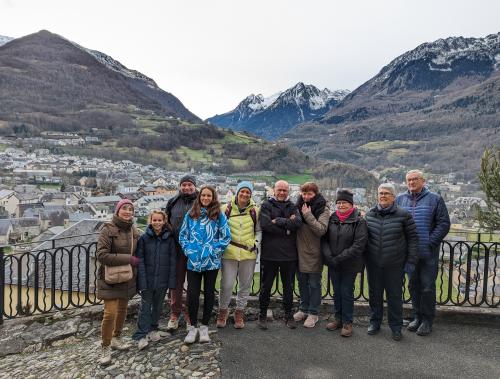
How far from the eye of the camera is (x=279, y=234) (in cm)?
495

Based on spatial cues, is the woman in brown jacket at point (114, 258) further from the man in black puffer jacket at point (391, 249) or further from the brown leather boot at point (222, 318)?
the man in black puffer jacket at point (391, 249)

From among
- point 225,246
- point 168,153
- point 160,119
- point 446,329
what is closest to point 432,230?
point 446,329

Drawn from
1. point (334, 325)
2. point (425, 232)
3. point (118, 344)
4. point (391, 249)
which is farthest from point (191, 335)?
point (425, 232)

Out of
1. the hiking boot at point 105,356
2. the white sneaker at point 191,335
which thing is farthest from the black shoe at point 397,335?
the hiking boot at point 105,356

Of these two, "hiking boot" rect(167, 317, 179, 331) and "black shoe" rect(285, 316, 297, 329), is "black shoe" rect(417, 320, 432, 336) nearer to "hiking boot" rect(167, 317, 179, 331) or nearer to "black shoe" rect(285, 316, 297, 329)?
"black shoe" rect(285, 316, 297, 329)

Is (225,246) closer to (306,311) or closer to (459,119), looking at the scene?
(306,311)

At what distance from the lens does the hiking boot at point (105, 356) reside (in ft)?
14.4

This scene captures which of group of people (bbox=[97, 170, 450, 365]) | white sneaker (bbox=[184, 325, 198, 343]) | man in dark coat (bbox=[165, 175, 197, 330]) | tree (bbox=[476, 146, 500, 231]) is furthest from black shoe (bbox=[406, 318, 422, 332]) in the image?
tree (bbox=[476, 146, 500, 231])

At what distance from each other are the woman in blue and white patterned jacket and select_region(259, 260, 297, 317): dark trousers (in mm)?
674

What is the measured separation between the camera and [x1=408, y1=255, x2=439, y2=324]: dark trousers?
4.92 metres

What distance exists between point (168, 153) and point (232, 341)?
10569cm

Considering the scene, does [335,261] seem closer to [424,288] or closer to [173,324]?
[424,288]

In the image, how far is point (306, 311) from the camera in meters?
5.41

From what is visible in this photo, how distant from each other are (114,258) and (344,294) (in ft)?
9.01
